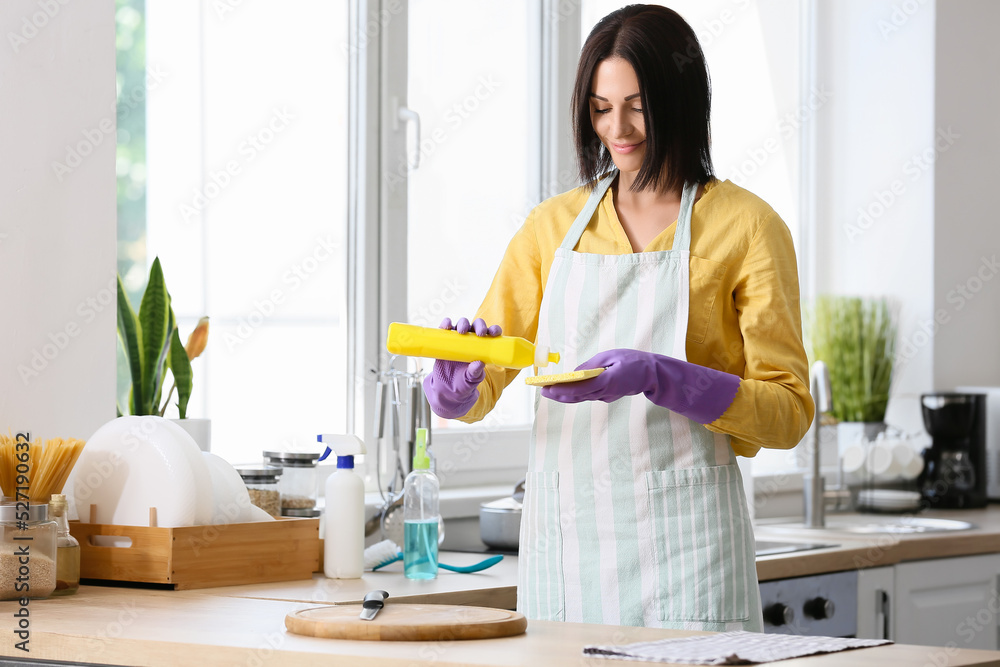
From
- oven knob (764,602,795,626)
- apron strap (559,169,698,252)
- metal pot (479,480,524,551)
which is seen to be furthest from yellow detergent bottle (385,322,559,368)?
oven knob (764,602,795,626)

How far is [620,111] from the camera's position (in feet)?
5.76

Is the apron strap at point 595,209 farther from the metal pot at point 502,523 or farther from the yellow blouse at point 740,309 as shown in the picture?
the metal pot at point 502,523

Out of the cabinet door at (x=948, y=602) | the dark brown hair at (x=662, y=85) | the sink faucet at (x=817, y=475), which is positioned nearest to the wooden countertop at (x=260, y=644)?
the dark brown hair at (x=662, y=85)

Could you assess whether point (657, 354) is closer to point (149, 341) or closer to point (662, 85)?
point (662, 85)

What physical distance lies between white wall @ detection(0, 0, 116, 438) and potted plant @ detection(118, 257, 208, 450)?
4.2 inches

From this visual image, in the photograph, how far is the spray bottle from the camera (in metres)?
2.15

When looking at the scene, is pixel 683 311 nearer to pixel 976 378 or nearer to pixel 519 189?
pixel 519 189

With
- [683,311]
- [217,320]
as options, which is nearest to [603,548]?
[683,311]

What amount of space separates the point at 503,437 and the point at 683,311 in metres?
1.44

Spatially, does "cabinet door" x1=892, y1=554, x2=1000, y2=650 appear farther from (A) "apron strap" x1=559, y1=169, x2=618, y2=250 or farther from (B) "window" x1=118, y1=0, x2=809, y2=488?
(A) "apron strap" x1=559, y1=169, x2=618, y2=250

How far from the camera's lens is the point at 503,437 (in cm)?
312

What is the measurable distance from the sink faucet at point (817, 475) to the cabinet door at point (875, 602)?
44 centimetres

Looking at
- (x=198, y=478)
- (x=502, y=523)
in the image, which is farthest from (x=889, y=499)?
(x=198, y=478)

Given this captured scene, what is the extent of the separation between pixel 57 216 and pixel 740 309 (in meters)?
1.13
